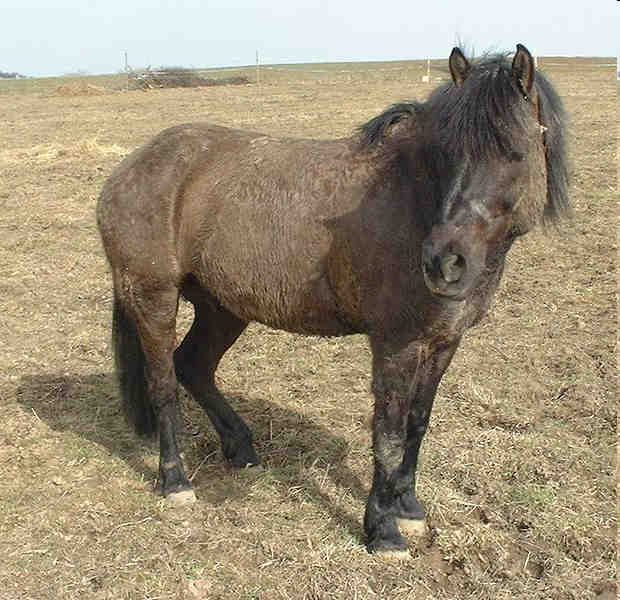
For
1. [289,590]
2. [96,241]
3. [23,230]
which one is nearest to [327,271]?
[289,590]

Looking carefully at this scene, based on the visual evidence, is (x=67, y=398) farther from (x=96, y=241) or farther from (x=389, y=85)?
(x=389, y=85)

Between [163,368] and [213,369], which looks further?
[213,369]

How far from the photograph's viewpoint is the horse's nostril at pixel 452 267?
2.66 metres

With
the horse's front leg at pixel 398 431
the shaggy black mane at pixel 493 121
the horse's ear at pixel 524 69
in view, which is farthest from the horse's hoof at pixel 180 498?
the horse's ear at pixel 524 69

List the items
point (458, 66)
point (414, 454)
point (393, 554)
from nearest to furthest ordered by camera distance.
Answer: point (458, 66), point (393, 554), point (414, 454)

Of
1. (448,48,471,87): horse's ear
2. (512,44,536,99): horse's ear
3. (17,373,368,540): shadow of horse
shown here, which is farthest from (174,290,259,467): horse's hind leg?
(512,44,536,99): horse's ear

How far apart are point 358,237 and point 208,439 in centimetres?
214

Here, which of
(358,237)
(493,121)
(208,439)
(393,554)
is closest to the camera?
(493,121)

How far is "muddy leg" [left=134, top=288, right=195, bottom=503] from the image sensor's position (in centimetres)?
391

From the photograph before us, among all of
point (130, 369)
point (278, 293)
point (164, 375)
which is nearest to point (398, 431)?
point (278, 293)

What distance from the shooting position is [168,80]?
33.8m

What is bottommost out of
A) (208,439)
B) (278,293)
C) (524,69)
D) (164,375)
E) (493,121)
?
(208,439)

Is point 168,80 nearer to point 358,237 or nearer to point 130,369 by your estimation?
point 130,369

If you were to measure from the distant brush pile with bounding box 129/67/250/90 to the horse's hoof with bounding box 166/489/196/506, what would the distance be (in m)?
31.4
